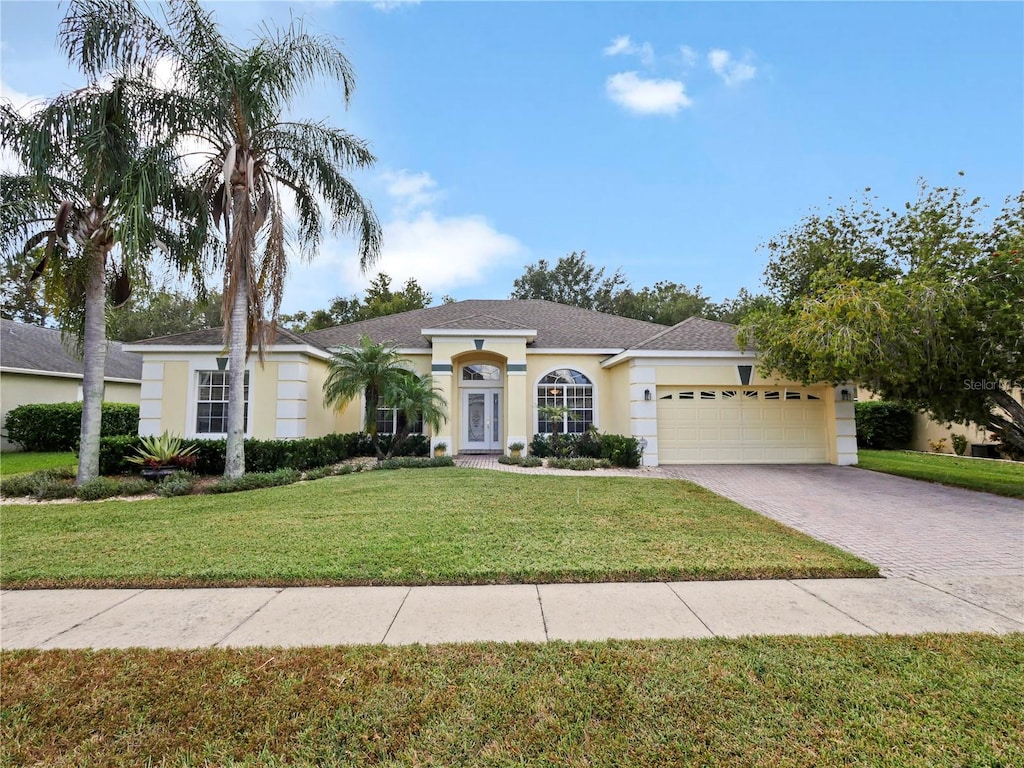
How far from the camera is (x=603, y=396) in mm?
15875

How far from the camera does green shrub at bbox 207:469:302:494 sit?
972 centimetres

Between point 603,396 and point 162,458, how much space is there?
1242 cm

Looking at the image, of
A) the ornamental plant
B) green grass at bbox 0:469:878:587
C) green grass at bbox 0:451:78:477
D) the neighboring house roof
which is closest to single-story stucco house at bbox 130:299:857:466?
the ornamental plant

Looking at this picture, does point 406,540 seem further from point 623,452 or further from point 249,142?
point 249,142

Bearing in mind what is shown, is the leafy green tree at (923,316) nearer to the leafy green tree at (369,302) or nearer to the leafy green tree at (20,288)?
the leafy green tree at (20,288)

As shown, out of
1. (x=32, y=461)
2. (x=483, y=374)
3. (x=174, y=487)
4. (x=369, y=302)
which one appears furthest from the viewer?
(x=369, y=302)

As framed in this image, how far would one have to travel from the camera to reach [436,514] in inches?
283

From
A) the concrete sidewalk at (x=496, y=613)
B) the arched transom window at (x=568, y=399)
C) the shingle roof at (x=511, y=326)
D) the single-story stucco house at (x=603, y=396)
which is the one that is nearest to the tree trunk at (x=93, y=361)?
the single-story stucco house at (x=603, y=396)

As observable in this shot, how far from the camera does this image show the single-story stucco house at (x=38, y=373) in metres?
17.2

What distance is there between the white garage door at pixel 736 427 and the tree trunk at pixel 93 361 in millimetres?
14000

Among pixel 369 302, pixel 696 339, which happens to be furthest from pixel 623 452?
pixel 369 302

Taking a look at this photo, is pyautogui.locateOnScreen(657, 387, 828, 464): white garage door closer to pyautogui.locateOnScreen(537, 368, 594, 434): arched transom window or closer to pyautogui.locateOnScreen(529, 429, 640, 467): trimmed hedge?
pyautogui.locateOnScreen(529, 429, 640, 467): trimmed hedge

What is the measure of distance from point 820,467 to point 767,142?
31.2 feet

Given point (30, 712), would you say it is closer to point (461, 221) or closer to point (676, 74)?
point (676, 74)
